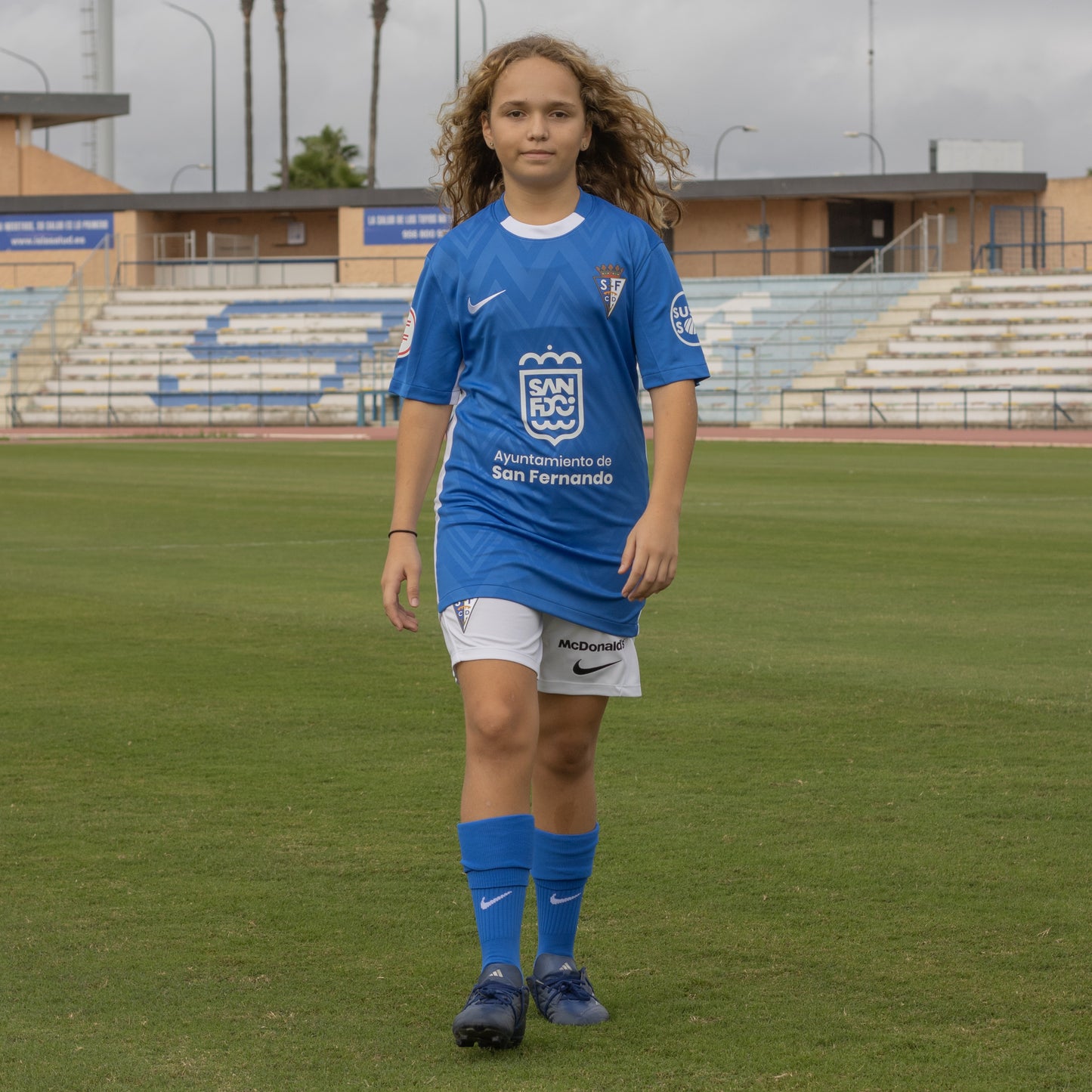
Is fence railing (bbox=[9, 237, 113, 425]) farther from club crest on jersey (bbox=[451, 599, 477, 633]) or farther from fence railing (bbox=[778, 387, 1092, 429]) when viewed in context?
club crest on jersey (bbox=[451, 599, 477, 633])

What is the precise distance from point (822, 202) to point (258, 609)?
4995 centimetres

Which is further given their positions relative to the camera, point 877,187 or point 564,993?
point 877,187

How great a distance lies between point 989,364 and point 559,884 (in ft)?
138

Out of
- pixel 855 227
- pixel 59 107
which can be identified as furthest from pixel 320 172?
pixel 855 227

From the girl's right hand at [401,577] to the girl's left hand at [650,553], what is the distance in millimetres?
502

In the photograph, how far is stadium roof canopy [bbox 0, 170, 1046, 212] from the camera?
5503cm

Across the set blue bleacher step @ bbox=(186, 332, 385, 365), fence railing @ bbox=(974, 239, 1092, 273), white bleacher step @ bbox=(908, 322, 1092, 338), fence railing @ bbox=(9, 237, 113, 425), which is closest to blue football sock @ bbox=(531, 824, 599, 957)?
white bleacher step @ bbox=(908, 322, 1092, 338)

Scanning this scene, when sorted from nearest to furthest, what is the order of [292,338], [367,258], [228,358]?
1. [228,358]
2. [292,338]
3. [367,258]

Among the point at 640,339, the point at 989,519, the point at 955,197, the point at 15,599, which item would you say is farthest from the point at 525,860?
the point at 955,197

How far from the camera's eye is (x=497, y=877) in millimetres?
3760

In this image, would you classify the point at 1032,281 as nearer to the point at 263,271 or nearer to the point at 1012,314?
the point at 1012,314

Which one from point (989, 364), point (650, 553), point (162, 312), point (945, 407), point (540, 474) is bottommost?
point (650, 553)

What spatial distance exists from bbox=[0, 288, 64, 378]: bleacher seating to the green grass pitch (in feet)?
145

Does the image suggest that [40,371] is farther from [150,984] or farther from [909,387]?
[150,984]
